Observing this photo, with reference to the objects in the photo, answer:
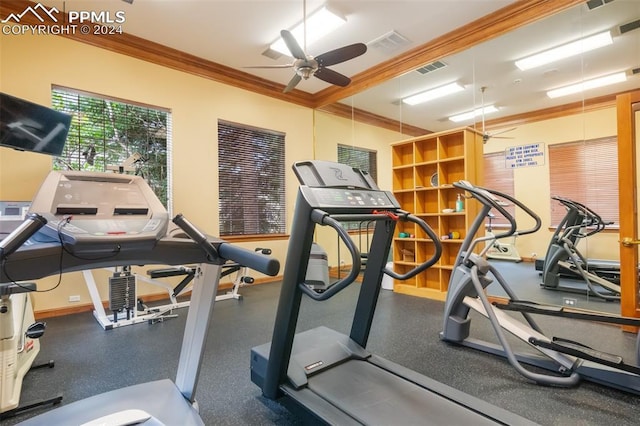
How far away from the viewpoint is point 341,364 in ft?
6.82

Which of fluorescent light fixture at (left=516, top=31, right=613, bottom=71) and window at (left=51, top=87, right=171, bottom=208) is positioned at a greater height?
fluorescent light fixture at (left=516, top=31, right=613, bottom=71)

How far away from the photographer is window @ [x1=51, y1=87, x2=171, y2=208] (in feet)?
13.1

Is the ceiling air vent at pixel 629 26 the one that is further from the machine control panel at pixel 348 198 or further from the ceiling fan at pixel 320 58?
the machine control panel at pixel 348 198

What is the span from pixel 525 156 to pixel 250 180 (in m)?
4.42

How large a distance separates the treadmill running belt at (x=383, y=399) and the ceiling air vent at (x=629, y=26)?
4.98m

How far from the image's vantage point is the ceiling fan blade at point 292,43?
10.0 feet

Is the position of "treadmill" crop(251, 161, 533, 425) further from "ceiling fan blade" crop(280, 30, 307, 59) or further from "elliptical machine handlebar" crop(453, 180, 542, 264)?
"ceiling fan blade" crop(280, 30, 307, 59)

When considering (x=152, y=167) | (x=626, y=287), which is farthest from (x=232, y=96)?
(x=626, y=287)

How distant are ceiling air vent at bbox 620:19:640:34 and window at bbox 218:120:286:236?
509 centimetres

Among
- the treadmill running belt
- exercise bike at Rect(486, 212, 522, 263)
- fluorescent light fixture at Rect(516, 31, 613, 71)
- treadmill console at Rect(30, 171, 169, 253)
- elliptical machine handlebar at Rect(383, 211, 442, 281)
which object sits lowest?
the treadmill running belt

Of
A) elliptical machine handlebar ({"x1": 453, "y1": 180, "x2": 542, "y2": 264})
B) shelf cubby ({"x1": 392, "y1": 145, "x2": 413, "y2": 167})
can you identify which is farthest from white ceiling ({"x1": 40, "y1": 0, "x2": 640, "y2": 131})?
elliptical machine handlebar ({"x1": 453, "y1": 180, "x2": 542, "y2": 264})

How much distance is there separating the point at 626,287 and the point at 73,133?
649 cm

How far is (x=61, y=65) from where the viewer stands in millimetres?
3910

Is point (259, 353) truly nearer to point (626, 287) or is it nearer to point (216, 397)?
point (216, 397)
